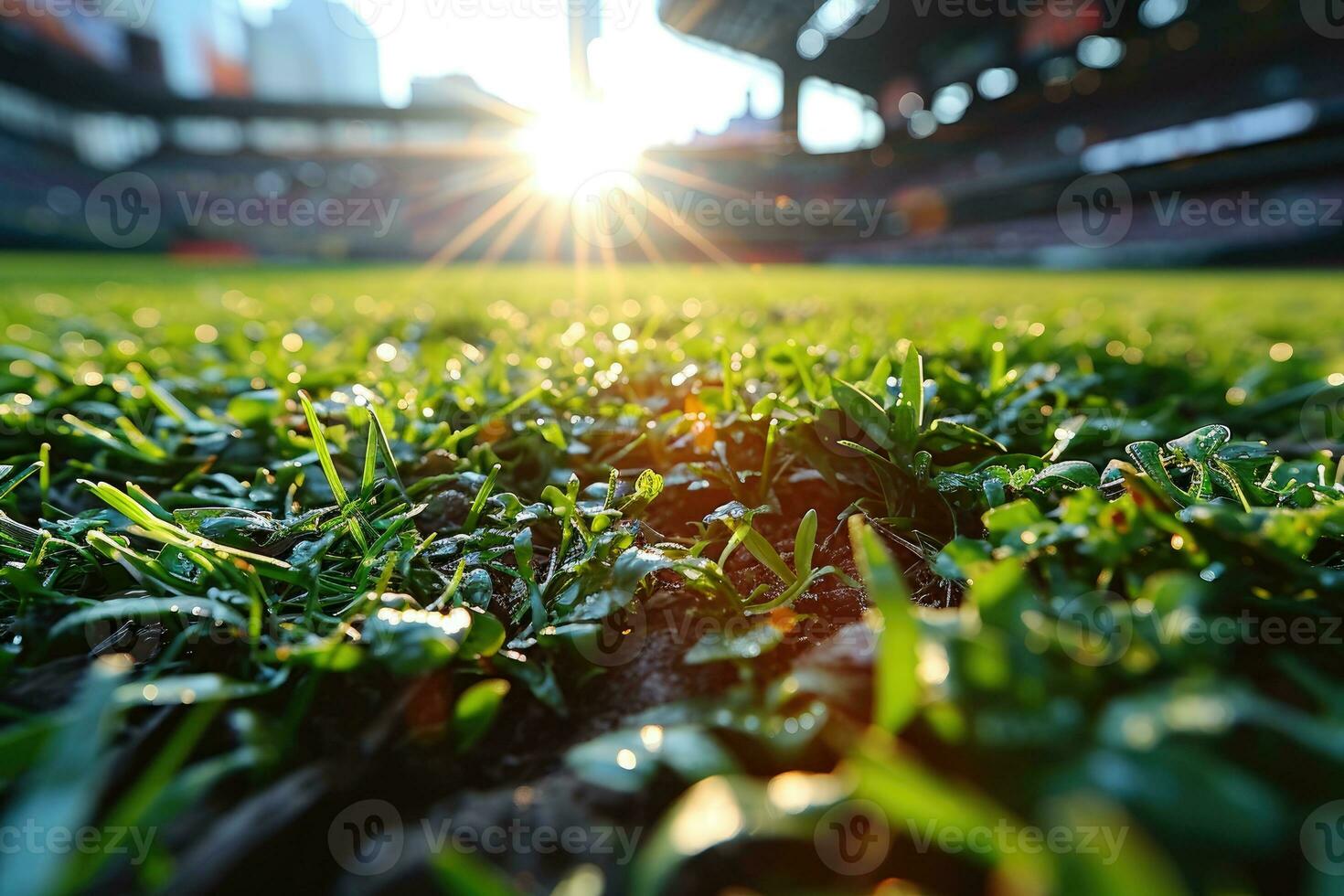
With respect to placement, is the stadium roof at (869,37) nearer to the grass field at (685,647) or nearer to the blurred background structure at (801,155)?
the blurred background structure at (801,155)

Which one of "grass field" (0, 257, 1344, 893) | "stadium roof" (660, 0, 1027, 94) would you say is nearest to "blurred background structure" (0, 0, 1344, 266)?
"stadium roof" (660, 0, 1027, 94)

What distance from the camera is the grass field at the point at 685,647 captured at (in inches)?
16.4

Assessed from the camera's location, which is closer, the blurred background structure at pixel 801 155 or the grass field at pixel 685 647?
the grass field at pixel 685 647

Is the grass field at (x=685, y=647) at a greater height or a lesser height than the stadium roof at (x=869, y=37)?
lesser

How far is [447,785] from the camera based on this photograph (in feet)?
1.94

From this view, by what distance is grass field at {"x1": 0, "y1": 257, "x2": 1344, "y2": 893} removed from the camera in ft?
1.36

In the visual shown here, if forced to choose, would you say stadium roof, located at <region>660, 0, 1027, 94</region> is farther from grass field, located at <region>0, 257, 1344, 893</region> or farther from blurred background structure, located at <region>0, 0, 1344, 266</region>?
grass field, located at <region>0, 257, 1344, 893</region>

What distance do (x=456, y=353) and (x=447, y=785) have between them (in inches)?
68.5

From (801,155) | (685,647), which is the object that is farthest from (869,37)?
(685,647)

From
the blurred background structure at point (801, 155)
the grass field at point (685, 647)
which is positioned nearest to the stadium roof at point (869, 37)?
the blurred background structure at point (801, 155)

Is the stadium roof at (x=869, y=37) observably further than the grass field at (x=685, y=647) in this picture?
Yes

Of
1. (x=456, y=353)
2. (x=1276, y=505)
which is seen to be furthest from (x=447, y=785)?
(x=456, y=353)

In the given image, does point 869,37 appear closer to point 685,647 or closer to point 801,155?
point 801,155

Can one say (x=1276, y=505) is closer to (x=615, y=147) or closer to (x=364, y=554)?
(x=364, y=554)
